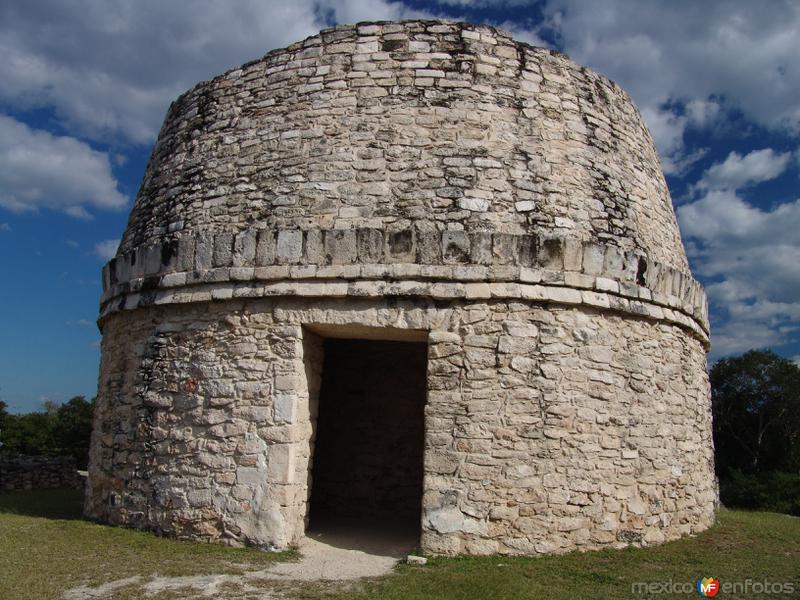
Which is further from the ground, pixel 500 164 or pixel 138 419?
pixel 500 164

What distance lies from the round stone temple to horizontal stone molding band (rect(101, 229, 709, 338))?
0.02 meters

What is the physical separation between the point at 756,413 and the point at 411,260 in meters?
19.6

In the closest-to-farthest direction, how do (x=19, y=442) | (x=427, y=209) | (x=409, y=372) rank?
1. (x=427, y=209)
2. (x=409, y=372)
3. (x=19, y=442)

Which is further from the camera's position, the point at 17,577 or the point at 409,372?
the point at 409,372

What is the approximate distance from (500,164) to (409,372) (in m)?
3.73

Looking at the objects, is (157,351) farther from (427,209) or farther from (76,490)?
(76,490)

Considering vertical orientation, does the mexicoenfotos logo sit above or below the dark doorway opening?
below

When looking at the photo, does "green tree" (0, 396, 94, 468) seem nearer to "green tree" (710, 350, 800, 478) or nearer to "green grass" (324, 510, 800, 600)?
"green grass" (324, 510, 800, 600)

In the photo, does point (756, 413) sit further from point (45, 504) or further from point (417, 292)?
point (45, 504)

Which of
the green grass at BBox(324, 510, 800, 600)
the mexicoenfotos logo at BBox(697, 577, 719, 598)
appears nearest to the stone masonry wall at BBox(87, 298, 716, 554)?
the green grass at BBox(324, 510, 800, 600)

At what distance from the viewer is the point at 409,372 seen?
32.9 feet

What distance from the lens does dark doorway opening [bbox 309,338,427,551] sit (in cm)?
980

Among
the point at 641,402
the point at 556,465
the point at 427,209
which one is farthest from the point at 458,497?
the point at 427,209

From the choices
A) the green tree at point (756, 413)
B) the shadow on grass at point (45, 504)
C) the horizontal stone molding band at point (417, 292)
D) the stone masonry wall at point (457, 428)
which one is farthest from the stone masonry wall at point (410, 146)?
the green tree at point (756, 413)
